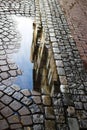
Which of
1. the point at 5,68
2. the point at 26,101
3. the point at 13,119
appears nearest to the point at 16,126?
the point at 13,119

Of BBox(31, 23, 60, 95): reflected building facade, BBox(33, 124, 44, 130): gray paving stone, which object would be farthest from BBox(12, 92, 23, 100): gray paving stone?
BBox(33, 124, 44, 130): gray paving stone

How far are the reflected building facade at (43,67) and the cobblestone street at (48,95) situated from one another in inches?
5.8

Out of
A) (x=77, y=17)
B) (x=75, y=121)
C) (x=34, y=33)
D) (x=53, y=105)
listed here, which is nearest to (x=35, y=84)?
(x=53, y=105)

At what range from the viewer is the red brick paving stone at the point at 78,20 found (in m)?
7.28

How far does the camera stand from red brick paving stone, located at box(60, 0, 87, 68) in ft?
23.9

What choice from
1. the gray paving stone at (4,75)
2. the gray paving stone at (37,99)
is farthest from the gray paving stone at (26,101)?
the gray paving stone at (4,75)

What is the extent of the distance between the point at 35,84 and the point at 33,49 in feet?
5.40

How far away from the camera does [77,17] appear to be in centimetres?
927

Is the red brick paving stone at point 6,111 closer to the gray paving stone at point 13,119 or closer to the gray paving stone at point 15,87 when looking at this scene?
the gray paving stone at point 13,119

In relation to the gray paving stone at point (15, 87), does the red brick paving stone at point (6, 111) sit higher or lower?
lower

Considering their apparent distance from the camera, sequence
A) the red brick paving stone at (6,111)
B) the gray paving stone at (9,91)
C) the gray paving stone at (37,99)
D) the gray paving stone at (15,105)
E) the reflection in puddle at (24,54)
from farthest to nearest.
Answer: the reflection in puddle at (24,54)
the gray paving stone at (9,91)
the gray paving stone at (37,99)
the gray paving stone at (15,105)
the red brick paving stone at (6,111)

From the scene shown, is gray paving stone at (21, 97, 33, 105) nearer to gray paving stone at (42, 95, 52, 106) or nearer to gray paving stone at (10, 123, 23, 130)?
gray paving stone at (42, 95, 52, 106)

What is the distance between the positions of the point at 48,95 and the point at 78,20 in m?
4.66

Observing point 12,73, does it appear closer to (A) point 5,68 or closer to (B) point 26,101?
(A) point 5,68
